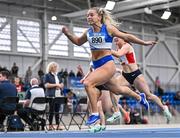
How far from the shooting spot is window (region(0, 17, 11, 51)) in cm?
2317

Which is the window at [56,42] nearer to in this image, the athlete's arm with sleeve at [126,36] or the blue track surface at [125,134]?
the athlete's arm with sleeve at [126,36]

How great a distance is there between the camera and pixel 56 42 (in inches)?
1002

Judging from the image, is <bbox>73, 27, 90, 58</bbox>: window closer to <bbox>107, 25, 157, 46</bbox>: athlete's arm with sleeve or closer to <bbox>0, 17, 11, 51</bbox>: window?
<bbox>0, 17, 11, 51</bbox>: window

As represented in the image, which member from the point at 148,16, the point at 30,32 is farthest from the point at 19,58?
the point at 148,16

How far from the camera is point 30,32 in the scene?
80.2 ft

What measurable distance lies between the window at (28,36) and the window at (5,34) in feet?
2.00

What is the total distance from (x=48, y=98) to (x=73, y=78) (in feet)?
36.6

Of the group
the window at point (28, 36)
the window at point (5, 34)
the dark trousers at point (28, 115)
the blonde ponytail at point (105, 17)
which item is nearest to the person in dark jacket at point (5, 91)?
the dark trousers at point (28, 115)

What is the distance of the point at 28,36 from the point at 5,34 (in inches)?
57.0

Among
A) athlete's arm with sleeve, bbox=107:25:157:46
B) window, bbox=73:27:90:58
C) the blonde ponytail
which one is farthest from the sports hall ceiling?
athlete's arm with sleeve, bbox=107:25:157:46

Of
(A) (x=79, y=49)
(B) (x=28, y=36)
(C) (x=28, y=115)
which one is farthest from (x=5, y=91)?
(A) (x=79, y=49)

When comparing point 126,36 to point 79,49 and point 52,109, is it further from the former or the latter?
point 79,49

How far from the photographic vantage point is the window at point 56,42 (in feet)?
82.7

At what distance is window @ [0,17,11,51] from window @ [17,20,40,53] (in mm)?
609
